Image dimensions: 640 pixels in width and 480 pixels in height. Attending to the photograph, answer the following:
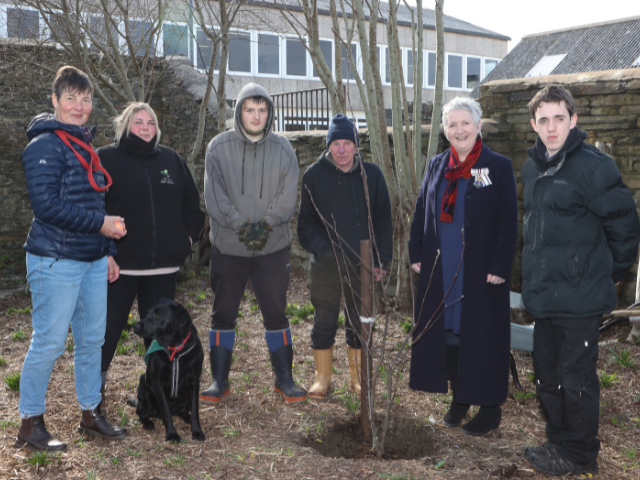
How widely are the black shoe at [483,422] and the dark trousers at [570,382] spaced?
1.49 feet

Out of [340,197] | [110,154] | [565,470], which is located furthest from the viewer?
[340,197]

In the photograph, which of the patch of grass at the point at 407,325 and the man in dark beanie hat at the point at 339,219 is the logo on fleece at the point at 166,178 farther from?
the patch of grass at the point at 407,325

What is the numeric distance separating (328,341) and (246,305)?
10.4 feet

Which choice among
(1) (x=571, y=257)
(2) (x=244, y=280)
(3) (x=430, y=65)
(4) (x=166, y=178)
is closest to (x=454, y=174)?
(1) (x=571, y=257)

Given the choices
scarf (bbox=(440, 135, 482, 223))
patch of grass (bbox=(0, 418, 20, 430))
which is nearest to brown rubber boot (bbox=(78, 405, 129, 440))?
patch of grass (bbox=(0, 418, 20, 430))

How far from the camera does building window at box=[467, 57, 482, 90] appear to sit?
87.8ft

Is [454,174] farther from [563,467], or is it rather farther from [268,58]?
[268,58]

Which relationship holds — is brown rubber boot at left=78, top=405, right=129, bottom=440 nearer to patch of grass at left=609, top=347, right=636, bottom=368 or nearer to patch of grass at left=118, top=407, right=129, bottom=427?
patch of grass at left=118, top=407, right=129, bottom=427

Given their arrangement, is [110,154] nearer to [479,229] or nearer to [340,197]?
[340,197]

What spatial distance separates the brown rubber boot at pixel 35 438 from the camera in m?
3.21

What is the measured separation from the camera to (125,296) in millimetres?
3672

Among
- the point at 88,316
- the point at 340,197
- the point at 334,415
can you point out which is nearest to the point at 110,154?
the point at 88,316

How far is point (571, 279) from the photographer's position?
9.34 ft

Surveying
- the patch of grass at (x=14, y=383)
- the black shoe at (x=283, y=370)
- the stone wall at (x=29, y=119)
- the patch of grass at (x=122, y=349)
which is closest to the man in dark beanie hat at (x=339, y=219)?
the black shoe at (x=283, y=370)
